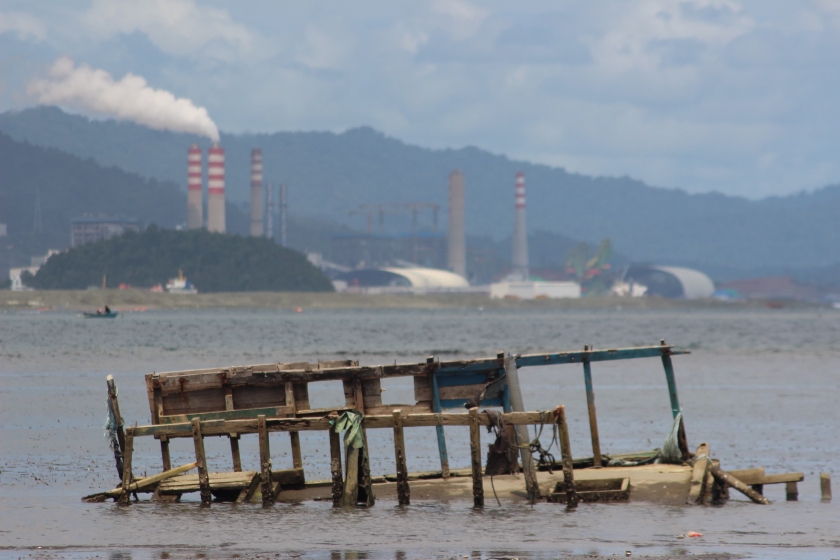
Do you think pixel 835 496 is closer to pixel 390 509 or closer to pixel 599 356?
pixel 599 356

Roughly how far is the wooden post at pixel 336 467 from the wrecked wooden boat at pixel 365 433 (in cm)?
2

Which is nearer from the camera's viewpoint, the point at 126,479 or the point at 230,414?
the point at 230,414

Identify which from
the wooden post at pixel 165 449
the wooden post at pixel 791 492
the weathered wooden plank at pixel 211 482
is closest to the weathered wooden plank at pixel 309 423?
the wooden post at pixel 165 449

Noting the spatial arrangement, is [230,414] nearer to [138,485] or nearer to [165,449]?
[165,449]

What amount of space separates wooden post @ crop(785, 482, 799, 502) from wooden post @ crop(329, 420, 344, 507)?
9.92m

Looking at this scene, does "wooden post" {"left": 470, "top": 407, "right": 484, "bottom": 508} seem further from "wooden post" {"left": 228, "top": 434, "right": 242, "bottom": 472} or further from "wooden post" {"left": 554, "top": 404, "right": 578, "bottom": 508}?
"wooden post" {"left": 228, "top": 434, "right": 242, "bottom": 472}

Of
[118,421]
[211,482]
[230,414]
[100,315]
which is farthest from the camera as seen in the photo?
[100,315]

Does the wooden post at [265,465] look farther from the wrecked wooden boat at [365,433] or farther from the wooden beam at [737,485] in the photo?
the wooden beam at [737,485]

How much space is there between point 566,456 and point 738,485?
4.02 meters

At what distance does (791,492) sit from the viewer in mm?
25672

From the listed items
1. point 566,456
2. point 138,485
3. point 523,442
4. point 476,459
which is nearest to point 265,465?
point 138,485

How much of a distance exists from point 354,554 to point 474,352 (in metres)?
61.1

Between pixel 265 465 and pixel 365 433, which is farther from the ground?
pixel 365 433

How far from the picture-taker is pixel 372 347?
87062 mm
